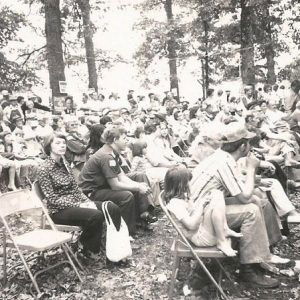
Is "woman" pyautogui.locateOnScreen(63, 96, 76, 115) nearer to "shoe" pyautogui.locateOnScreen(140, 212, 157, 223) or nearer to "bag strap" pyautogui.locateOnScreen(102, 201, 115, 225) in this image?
"shoe" pyautogui.locateOnScreen(140, 212, 157, 223)

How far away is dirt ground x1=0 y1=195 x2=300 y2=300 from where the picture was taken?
4020 mm

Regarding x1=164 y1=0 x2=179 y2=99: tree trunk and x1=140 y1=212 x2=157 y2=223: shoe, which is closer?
x1=140 y1=212 x2=157 y2=223: shoe

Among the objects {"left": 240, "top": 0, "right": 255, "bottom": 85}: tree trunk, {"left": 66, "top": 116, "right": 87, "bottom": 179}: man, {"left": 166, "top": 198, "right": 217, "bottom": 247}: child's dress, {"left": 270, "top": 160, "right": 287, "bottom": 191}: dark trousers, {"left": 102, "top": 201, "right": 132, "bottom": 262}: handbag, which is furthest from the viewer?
{"left": 240, "top": 0, "right": 255, "bottom": 85}: tree trunk

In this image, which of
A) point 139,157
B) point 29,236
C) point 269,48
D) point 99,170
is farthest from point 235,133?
point 269,48

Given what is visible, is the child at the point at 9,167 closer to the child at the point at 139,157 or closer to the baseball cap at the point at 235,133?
the child at the point at 139,157

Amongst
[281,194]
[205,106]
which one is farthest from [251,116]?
[205,106]

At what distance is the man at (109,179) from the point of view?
17.2 feet

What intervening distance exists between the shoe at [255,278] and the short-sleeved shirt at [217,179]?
67 centimetres

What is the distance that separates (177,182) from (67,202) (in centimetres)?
145

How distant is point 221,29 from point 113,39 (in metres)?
8.96

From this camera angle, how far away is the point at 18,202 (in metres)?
4.64

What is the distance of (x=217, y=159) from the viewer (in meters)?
4.00

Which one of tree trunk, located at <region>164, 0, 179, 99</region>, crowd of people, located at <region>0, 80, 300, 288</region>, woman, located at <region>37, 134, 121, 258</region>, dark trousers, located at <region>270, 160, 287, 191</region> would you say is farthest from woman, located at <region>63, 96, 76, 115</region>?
tree trunk, located at <region>164, 0, 179, 99</region>

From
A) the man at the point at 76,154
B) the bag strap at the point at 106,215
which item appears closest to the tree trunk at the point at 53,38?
the man at the point at 76,154
